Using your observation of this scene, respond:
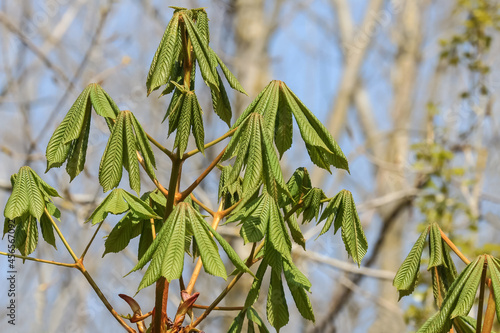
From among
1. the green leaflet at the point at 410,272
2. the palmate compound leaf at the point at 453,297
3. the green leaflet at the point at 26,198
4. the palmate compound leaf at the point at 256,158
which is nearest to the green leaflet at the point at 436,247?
the green leaflet at the point at 410,272

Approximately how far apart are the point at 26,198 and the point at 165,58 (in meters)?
0.33

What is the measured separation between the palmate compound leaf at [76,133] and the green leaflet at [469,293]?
24.8 inches

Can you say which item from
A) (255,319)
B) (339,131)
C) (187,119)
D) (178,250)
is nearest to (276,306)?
(255,319)

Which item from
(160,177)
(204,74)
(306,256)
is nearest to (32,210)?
(204,74)

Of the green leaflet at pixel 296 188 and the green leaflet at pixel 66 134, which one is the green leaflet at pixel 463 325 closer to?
the green leaflet at pixel 296 188

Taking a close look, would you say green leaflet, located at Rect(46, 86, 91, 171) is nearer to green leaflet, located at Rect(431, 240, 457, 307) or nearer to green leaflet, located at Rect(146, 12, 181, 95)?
green leaflet, located at Rect(146, 12, 181, 95)

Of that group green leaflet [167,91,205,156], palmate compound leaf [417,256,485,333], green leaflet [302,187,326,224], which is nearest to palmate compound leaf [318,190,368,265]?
green leaflet [302,187,326,224]

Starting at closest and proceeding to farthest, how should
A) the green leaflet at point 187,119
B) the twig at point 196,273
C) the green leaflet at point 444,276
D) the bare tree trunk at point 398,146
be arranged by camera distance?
1. the green leaflet at point 187,119
2. the twig at point 196,273
3. the green leaflet at point 444,276
4. the bare tree trunk at point 398,146

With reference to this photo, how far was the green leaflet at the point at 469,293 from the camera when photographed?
1.03m

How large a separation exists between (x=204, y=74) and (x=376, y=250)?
528 cm

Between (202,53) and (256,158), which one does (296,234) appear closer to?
(256,158)

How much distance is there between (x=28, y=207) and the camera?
3.61ft

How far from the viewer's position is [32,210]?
3.62 ft

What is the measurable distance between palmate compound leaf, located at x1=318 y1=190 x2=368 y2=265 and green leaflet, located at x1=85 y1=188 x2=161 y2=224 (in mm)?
301
